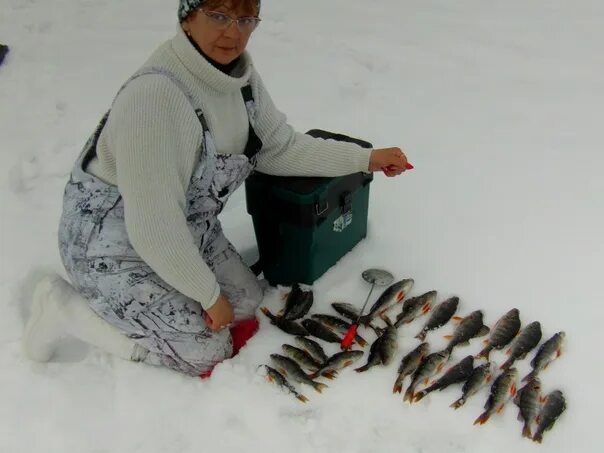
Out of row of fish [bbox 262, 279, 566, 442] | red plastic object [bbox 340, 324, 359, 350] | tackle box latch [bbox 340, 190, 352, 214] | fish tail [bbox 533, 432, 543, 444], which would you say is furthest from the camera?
tackle box latch [bbox 340, 190, 352, 214]

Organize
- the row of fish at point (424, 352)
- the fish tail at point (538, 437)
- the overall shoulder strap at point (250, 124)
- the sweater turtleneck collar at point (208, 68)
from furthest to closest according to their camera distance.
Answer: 1. the overall shoulder strap at point (250, 124)
2. the row of fish at point (424, 352)
3. the fish tail at point (538, 437)
4. the sweater turtleneck collar at point (208, 68)

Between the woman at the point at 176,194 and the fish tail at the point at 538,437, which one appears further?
the fish tail at the point at 538,437

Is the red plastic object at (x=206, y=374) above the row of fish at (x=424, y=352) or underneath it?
underneath

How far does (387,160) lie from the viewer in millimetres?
2787

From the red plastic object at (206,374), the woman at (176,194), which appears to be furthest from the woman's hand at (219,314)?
the red plastic object at (206,374)

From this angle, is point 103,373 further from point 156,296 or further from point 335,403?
point 335,403

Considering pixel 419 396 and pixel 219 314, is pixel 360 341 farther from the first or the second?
pixel 219 314

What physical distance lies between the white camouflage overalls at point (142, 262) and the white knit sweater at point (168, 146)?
0.07 m

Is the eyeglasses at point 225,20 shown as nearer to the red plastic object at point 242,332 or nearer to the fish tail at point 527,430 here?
the red plastic object at point 242,332

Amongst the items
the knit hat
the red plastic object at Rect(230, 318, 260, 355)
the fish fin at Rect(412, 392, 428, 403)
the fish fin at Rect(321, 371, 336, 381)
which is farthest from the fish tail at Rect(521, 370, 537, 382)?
the knit hat

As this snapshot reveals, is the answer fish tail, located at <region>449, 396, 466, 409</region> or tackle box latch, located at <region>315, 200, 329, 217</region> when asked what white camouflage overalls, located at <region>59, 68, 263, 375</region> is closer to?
tackle box latch, located at <region>315, 200, 329, 217</region>

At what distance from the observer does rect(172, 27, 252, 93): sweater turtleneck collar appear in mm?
2086

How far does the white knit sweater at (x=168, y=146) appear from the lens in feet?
6.55

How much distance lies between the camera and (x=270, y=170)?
272 centimetres
